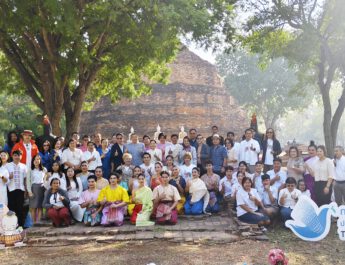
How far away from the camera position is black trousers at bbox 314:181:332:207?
8.04 meters

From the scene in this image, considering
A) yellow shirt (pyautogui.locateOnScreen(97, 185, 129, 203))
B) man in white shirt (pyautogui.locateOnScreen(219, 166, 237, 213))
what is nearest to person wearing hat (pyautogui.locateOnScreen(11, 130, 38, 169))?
yellow shirt (pyautogui.locateOnScreen(97, 185, 129, 203))

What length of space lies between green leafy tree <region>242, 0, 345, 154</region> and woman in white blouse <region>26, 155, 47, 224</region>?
26.7 ft

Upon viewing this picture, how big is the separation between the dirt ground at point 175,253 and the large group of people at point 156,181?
1.09 meters

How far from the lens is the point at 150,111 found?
2325 centimetres

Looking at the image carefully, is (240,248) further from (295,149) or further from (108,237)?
(295,149)

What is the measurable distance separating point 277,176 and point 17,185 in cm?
510

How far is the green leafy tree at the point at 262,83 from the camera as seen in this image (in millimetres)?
34062

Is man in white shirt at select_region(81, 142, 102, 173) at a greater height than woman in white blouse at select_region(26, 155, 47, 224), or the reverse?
man in white shirt at select_region(81, 142, 102, 173)

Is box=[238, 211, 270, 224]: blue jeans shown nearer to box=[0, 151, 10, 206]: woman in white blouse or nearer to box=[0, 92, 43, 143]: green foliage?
box=[0, 151, 10, 206]: woman in white blouse

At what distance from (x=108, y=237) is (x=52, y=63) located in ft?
18.4

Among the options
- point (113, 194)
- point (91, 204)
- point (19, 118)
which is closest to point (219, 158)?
point (113, 194)

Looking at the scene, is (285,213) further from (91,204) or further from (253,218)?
(91,204)

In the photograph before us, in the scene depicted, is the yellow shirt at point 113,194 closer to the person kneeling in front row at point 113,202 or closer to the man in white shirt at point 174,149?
the person kneeling in front row at point 113,202

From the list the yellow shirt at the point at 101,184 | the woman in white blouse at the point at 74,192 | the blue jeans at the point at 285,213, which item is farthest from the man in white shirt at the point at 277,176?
the woman in white blouse at the point at 74,192
